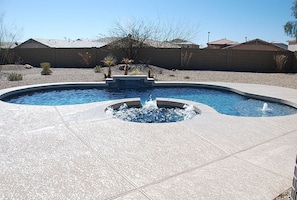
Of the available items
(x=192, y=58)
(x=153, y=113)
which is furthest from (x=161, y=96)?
(x=192, y=58)

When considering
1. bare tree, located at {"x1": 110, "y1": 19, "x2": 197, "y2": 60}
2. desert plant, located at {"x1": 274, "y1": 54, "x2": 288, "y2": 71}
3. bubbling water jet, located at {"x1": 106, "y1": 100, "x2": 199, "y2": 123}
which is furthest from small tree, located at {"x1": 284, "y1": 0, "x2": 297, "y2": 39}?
bubbling water jet, located at {"x1": 106, "y1": 100, "x2": 199, "y2": 123}

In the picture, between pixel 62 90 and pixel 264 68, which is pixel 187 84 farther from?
pixel 264 68

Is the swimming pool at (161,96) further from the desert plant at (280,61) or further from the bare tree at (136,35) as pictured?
the desert plant at (280,61)

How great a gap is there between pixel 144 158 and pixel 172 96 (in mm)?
5940

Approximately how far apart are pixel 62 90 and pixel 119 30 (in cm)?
994

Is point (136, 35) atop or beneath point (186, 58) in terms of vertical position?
atop

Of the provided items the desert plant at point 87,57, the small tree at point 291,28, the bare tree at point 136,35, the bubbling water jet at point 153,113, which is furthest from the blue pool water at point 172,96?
the small tree at point 291,28

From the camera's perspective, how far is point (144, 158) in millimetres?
3145

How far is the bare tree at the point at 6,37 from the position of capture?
53.8 ft

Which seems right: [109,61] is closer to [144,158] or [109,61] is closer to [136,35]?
[136,35]

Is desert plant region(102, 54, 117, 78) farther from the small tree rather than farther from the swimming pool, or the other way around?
the small tree

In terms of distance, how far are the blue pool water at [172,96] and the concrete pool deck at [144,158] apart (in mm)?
1918

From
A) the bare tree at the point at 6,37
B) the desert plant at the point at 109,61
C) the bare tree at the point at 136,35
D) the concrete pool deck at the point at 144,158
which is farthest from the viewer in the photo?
the bare tree at the point at 136,35

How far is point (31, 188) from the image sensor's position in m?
2.42
